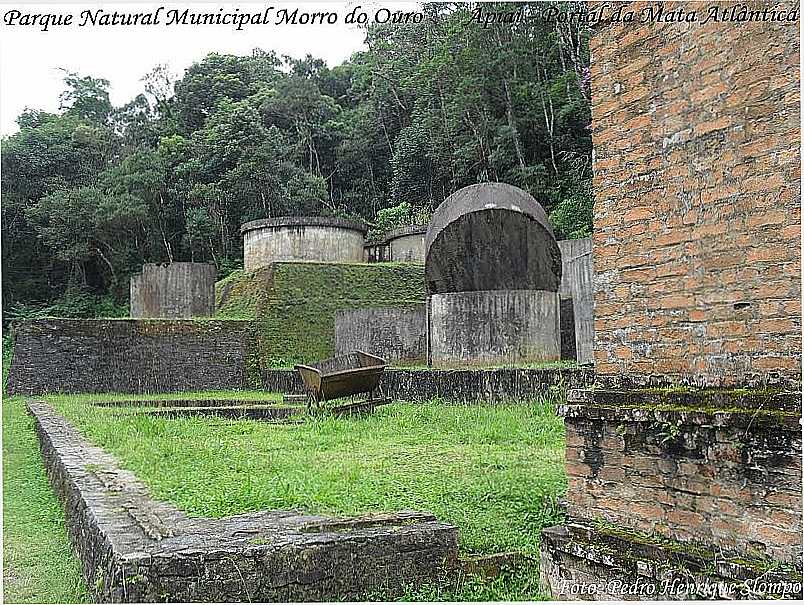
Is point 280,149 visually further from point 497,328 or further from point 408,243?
point 497,328

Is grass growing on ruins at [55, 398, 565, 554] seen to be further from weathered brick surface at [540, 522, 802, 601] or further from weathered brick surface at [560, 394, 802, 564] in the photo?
weathered brick surface at [560, 394, 802, 564]

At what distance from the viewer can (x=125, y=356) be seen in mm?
16891

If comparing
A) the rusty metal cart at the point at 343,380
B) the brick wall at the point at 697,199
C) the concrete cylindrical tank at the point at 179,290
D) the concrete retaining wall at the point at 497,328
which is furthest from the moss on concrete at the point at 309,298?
the brick wall at the point at 697,199

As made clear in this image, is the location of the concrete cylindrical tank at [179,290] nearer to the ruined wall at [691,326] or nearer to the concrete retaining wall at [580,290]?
the concrete retaining wall at [580,290]

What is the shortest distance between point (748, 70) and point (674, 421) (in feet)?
5.11

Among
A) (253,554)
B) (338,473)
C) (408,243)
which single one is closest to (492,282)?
(338,473)

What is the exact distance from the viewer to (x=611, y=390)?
4.38 m

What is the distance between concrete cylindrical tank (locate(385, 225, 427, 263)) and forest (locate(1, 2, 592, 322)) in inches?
122

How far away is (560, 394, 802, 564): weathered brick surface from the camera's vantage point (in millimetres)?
3553

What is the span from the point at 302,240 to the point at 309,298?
3318 mm

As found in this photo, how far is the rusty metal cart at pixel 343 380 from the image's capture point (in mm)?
11477

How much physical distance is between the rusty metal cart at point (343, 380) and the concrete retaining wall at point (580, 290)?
159 inches

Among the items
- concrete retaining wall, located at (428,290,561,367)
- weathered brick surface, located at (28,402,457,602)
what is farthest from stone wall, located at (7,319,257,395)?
weathered brick surface, located at (28,402,457,602)

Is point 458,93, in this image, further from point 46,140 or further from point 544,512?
point 544,512
